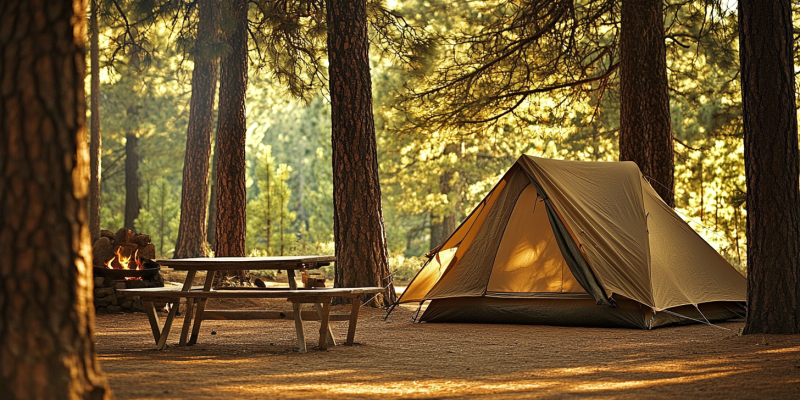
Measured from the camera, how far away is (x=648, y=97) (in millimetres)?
9289

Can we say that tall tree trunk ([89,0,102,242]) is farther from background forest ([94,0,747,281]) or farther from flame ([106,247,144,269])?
flame ([106,247,144,269])

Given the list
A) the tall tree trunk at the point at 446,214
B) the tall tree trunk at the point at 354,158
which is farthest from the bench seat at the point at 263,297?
the tall tree trunk at the point at 446,214

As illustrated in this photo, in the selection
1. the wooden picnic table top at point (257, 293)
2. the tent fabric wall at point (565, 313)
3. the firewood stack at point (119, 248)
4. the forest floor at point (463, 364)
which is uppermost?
the firewood stack at point (119, 248)

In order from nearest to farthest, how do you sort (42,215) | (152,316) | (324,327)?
(42,215) < (324,327) < (152,316)

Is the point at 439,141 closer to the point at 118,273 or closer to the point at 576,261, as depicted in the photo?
the point at 118,273

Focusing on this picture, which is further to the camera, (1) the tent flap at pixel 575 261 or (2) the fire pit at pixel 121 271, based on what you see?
(2) the fire pit at pixel 121 271

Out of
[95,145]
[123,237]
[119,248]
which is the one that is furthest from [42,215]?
[95,145]

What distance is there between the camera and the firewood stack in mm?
9008

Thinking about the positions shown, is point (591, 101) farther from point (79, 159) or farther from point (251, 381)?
point (79, 159)

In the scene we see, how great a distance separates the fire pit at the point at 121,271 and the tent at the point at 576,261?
3.27m

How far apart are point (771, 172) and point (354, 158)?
4.52 metres

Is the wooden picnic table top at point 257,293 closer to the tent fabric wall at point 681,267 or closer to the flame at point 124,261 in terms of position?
the tent fabric wall at point 681,267

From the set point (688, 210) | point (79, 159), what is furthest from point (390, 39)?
point (688, 210)

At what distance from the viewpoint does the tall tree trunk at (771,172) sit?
5.60m
